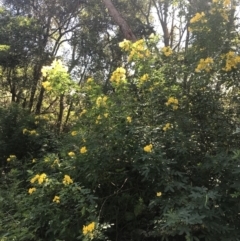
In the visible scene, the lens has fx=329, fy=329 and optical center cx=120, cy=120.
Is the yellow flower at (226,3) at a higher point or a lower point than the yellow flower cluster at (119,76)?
higher

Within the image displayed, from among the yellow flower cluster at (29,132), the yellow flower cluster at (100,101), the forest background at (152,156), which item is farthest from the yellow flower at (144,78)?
the yellow flower cluster at (29,132)

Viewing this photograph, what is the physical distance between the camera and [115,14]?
255 inches

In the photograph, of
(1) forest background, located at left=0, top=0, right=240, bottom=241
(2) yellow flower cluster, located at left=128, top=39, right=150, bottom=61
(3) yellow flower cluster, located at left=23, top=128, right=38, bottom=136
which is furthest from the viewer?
(3) yellow flower cluster, located at left=23, top=128, right=38, bottom=136

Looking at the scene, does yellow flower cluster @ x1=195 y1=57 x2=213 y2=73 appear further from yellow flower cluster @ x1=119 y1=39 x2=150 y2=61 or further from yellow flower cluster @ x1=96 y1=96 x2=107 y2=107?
yellow flower cluster @ x1=96 y1=96 x2=107 y2=107

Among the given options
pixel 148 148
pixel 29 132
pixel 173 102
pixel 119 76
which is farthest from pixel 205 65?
pixel 29 132

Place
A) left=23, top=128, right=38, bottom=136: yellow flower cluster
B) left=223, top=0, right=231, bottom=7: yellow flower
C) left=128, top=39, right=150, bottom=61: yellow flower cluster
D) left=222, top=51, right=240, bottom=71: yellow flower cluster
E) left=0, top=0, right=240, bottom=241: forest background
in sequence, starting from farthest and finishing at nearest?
left=23, top=128, right=38, bottom=136: yellow flower cluster → left=128, top=39, right=150, bottom=61: yellow flower cluster → left=223, top=0, right=231, bottom=7: yellow flower → left=222, top=51, right=240, bottom=71: yellow flower cluster → left=0, top=0, right=240, bottom=241: forest background

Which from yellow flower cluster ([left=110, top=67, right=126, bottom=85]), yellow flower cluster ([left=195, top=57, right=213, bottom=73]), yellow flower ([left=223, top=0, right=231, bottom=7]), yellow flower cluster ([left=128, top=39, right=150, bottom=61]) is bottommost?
yellow flower cluster ([left=110, top=67, right=126, bottom=85])

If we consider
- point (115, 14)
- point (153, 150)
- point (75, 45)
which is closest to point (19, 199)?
point (153, 150)

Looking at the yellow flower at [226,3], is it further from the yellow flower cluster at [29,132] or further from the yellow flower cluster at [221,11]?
the yellow flower cluster at [29,132]

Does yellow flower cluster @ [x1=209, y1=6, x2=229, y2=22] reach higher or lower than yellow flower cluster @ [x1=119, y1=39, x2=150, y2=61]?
higher

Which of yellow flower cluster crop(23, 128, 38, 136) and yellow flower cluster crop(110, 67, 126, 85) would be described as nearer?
yellow flower cluster crop(110, 67, 126, 85)

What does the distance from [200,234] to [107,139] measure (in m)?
0.97

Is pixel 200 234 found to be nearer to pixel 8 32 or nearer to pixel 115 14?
pixel 115 14

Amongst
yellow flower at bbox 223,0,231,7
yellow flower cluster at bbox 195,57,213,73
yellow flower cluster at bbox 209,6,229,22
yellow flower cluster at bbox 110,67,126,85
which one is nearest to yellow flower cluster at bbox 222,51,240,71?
yellow flower cluster at bbox 195,57,213,73
